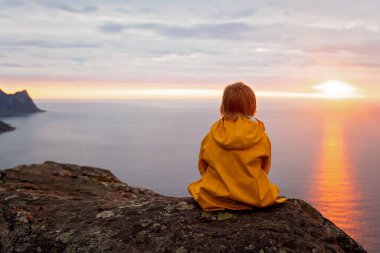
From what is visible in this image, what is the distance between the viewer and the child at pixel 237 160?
777cm

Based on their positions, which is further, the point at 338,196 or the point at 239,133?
Answer: the point at 338,196

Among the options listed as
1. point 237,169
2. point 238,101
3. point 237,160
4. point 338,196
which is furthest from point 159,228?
point 338,196

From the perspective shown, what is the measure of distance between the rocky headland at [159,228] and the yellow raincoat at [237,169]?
0.26 metres

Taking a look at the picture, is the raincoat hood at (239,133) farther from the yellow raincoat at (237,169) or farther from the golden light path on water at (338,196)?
the golden light path on water at (338,196)

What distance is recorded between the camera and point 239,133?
7.78 m

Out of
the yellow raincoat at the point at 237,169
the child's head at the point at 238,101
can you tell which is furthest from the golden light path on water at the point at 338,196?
the child's head at the point at 238,101

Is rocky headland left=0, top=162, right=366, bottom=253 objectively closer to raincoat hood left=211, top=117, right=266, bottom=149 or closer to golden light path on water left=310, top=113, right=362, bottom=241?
raincoat hood left=211, top=117, right=266, bottom=149

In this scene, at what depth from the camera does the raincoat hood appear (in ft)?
25.4

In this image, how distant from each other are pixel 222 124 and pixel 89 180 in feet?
25.3

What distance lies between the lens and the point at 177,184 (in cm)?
16212

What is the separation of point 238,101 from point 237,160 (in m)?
1.19

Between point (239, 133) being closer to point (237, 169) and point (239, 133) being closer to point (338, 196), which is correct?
point (237, 169)

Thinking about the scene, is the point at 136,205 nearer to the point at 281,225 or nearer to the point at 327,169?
the point at 281,225

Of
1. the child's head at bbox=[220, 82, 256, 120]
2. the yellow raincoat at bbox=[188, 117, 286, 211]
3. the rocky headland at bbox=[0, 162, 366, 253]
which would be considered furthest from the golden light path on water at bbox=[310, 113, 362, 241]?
the child's head at bbox=[220, 82, 256, 120]
